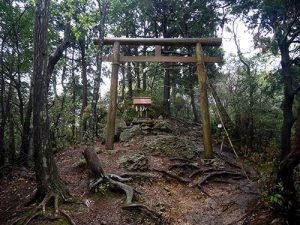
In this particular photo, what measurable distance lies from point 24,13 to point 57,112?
6539 mm

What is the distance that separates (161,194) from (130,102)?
918 cm

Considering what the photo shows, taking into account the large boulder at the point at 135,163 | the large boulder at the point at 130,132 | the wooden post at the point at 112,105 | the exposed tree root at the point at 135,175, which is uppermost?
the wooden post at the point at 112,105

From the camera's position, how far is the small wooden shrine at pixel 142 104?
42.2 feet

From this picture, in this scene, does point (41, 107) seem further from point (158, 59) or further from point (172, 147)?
point (172, 147)

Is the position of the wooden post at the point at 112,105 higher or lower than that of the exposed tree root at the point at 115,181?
higher

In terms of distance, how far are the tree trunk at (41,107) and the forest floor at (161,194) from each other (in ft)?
2.51

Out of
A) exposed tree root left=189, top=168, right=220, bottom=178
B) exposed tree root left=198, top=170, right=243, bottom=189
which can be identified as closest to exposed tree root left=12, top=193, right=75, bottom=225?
exposed tree root left=198, top=170, right=243, bottom=189

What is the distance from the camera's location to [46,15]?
18.6 feet

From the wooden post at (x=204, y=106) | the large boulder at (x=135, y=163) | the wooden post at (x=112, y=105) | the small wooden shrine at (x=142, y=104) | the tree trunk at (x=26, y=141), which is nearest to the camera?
the large boulder at (x=135, y=163)

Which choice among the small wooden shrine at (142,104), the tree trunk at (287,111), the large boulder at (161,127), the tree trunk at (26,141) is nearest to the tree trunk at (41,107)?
the tree trunk at (26,141)

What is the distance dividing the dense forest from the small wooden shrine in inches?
35.4

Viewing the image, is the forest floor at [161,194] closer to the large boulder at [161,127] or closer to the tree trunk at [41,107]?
the tree trunk at [41,107]

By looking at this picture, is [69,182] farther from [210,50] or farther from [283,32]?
[210,50]

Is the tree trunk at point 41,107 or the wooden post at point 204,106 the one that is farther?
the wooden post at point 204,106
